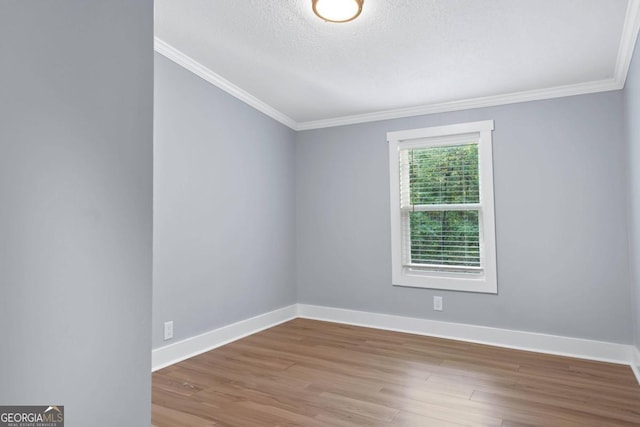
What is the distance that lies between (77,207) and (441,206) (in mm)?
3385

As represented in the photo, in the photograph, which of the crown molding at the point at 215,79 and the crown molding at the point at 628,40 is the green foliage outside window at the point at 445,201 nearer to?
the crown molding at the point at 628,40

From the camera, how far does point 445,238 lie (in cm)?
384

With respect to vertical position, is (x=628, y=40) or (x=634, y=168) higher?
(x=628, y=40)

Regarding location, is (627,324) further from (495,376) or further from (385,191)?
(385,191)

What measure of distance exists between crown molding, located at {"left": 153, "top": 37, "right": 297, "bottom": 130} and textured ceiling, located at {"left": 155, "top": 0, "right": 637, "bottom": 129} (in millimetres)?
44

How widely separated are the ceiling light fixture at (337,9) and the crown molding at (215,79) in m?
1.12

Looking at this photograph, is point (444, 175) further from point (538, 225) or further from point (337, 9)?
point (337, 9)

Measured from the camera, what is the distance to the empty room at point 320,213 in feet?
3.48

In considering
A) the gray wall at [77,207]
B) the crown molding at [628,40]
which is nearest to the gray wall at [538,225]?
the crown molding at [628,40]

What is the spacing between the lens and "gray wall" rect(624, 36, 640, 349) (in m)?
2.45

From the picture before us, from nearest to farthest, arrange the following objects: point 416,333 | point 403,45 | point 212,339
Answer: point 403,45 → point 212,339 → point 416,333

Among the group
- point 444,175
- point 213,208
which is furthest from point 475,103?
point 213,208

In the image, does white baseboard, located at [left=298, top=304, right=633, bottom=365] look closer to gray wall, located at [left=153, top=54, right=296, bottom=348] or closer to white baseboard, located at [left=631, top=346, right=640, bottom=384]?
white baseboard, located at [left=631, top=346, right=640, bottom=384]

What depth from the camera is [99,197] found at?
44.9 inches
